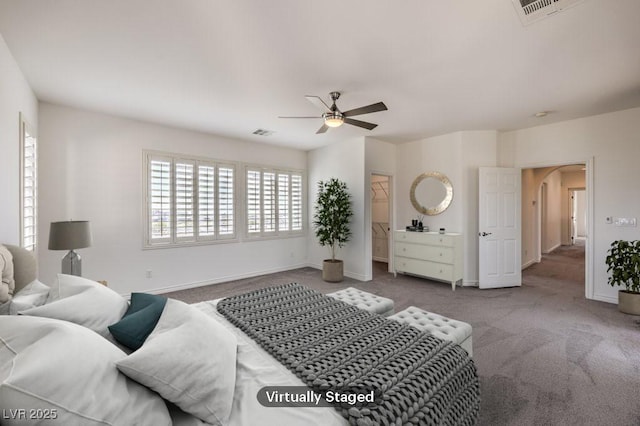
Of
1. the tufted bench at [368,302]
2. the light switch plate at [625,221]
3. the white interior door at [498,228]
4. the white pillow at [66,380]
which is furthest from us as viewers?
the white interior door at [498,228]

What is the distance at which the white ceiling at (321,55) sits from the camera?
1.99 metres

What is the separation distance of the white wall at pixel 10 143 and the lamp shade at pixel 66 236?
244mm

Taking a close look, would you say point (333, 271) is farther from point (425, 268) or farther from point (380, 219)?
point (380, 219)

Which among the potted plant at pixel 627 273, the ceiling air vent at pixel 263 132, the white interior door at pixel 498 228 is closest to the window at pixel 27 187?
the ceiling air vent at pixel 263 132

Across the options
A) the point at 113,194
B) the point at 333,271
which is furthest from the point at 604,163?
the point at 113,194

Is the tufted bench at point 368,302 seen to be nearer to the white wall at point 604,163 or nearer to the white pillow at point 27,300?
the white pillow at point 27,300

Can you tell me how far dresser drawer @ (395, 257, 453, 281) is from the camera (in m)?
4.82

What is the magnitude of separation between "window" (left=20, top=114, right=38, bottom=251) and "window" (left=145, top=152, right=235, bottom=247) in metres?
1.40

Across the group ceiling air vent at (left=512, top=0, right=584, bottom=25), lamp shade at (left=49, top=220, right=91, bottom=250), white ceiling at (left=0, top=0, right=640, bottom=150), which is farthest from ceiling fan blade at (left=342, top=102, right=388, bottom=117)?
lamp shade at (left=49, top=220, right=91, bottom=250)

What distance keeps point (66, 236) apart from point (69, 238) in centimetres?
3

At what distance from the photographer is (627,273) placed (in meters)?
3.56

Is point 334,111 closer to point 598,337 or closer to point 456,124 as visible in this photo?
point 456,124

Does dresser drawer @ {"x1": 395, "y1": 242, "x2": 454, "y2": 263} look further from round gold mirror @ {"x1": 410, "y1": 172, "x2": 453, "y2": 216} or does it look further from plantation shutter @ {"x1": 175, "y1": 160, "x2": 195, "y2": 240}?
plantation shutter @ {"x1": 175, "y1": 160, "x2": 195, "y2": 240}

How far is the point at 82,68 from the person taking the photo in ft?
9.07
